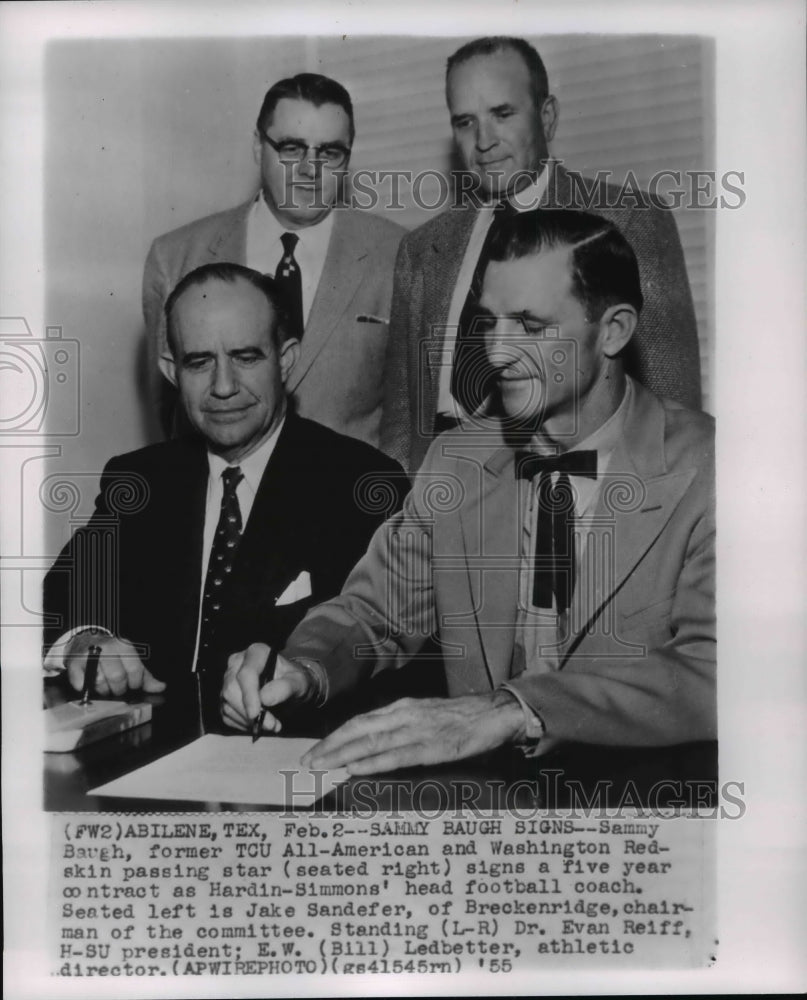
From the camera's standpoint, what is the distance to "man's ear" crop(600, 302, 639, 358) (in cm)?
200

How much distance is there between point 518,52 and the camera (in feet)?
6.71

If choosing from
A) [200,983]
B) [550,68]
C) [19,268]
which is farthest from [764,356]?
[200,983]

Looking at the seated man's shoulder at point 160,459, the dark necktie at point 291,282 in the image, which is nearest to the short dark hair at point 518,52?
the dark necktie at point 291,282

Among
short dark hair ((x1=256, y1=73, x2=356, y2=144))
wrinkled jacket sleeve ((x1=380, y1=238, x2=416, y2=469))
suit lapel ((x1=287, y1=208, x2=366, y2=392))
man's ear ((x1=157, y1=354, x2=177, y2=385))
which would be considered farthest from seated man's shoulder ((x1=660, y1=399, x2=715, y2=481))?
man's ear ((x1=157, y1=354, x2=177, y2=385))

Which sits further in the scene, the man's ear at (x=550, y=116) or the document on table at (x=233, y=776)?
the man's ear at (x=550, y=116)

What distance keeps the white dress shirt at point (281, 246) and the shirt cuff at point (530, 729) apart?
92 cm

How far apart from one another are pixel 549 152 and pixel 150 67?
869 millimetres

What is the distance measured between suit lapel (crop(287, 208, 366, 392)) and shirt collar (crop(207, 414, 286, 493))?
247 millimetres

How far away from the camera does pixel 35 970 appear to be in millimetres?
2018

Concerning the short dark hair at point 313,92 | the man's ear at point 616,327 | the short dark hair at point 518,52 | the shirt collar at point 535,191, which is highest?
the short dark hair at point 518,52

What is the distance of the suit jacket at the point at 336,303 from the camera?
2047mm

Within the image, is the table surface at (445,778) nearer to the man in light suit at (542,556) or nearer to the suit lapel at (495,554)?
the man in light suit at (542,556)

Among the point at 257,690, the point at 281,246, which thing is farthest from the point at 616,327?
the point at 257,690

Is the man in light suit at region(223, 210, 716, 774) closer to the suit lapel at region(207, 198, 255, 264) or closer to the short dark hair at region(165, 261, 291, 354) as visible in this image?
the short dark hair at region(165, 261, 291, 354)
